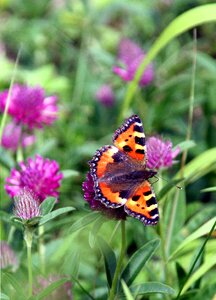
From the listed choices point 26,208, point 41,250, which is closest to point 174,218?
point 41,250

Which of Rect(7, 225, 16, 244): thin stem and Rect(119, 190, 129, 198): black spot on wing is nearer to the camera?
Rect(119, 190, 129, 198): black spot on wing

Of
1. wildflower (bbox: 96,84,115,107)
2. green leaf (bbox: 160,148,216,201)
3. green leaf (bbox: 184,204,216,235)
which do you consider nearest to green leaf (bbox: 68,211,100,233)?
green leaf (bbox: 160,148,216,201)

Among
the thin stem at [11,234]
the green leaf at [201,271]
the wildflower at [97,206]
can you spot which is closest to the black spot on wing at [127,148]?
the wildflower at [97,206]

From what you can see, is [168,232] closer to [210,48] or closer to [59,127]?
[59,127]

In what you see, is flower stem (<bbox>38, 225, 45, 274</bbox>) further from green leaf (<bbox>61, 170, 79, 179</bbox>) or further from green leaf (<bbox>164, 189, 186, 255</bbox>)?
green leaf (<bbox>164, 189, 186, 255</bbox>)

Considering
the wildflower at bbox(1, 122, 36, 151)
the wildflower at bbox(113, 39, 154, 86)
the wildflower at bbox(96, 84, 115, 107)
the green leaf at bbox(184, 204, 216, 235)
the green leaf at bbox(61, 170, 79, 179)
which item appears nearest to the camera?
the green leaf at bbox(61, 170, 79, 179)

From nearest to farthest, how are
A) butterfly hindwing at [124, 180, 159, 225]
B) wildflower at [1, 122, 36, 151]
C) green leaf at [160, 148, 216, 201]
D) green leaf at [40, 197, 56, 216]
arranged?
butterfly hindwing at [124, 180, 159, 225], green leaf at [40, 197, 56, 216], green leaf at [160, 148, 216, 201], wildflower at [1, 122, 36, 151]

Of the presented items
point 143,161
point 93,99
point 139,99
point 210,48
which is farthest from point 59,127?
point 143,161

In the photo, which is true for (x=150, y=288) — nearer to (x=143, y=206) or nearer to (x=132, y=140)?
(x=143, y=206)
